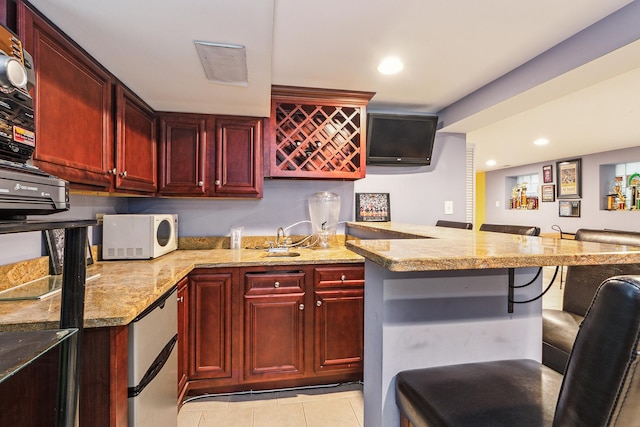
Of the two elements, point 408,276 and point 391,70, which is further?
point 391,70

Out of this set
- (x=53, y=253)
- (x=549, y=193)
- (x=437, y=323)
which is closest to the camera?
(x=437, y=323)

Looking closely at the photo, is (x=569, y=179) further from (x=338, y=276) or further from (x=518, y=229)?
(x=338, y=276)

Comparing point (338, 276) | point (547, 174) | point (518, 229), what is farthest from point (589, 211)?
point (338, 276)

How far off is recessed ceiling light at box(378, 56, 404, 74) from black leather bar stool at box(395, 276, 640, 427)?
1801 mm

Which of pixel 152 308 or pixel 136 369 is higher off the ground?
pixel 152 308

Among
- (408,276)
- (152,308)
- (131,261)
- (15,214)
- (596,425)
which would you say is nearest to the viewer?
(596,425)

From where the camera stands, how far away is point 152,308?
135 centimetres

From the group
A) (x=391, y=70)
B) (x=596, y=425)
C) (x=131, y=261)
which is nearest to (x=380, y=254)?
(x=596, y=425)

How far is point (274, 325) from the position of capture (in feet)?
7.13

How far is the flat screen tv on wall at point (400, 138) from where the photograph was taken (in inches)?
116

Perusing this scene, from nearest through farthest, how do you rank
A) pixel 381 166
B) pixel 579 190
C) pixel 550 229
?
pixel 381 166, pixel 579 190, pixel 550 229

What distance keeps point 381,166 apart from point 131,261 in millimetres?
2308

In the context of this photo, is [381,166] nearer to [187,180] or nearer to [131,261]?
[187,180]

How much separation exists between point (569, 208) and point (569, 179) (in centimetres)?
57
